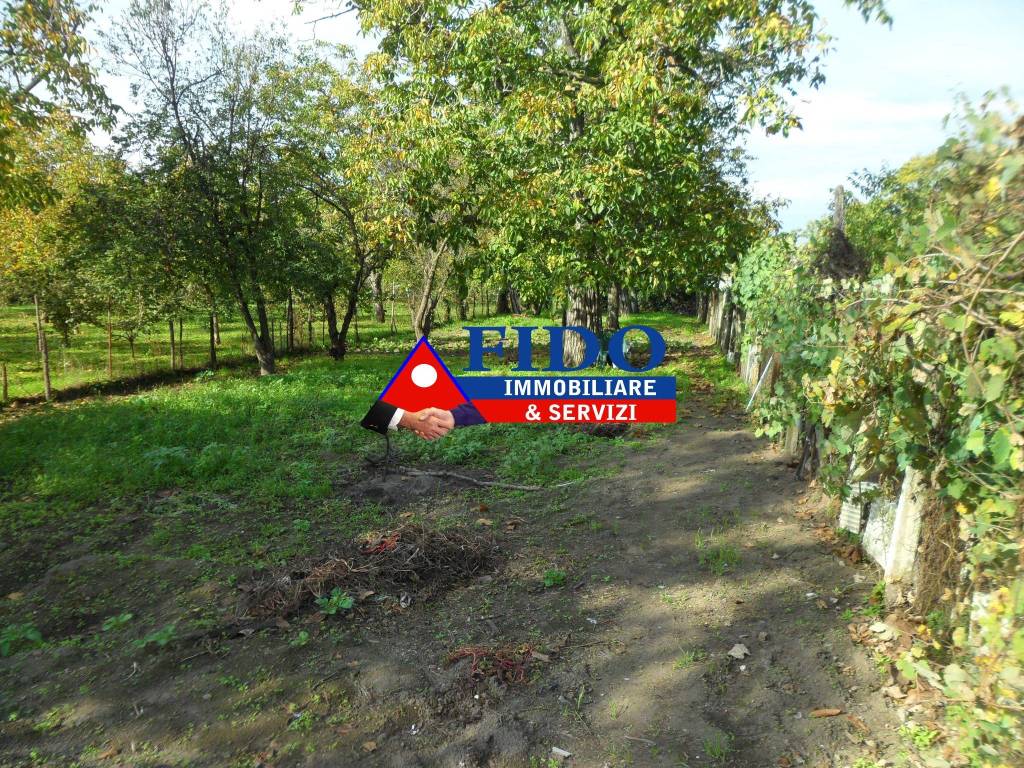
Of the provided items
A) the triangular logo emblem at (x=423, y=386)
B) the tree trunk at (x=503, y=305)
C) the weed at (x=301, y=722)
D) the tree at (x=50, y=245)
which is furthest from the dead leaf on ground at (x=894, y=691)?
the tree trunk at (x=503, y=305)

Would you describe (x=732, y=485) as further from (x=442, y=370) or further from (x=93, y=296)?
(x=93, y=296)

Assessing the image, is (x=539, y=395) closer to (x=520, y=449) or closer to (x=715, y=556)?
(x=520, y=449)

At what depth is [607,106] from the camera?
9.64 m

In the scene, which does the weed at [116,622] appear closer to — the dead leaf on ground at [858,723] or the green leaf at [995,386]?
the dead leaf on ground at [858,723]

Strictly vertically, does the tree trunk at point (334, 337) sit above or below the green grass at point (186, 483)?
above

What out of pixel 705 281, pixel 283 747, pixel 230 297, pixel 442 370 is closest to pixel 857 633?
pixel 283 747

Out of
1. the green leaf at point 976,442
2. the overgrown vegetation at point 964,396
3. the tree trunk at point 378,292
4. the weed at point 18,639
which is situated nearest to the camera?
the overgrown vegetation at point 964,396

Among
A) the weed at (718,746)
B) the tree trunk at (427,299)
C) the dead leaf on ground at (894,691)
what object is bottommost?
the weed at (718,746)

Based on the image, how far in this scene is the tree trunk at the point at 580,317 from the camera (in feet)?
41.4

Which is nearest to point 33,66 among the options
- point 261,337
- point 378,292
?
point 261,337

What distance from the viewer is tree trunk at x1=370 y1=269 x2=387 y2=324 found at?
22194 millimetres

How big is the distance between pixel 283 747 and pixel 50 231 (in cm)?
1256

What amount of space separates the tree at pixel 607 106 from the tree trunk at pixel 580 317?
136 centimetres

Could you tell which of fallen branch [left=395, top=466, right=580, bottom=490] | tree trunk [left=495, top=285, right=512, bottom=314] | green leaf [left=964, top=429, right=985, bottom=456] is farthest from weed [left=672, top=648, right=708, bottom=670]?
tree trunk [left=495, top=285, right=512, bottom=314]
